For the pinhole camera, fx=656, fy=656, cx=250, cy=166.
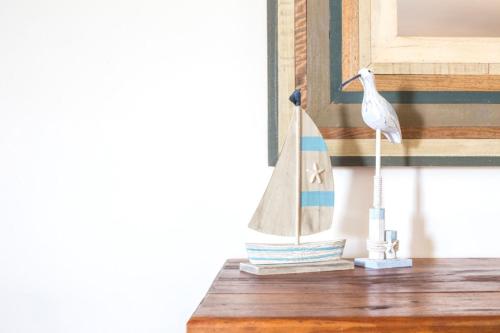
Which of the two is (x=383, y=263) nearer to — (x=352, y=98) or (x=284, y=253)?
(x=284, y=253)

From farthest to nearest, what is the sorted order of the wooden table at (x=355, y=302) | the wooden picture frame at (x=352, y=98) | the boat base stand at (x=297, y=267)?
the wooden picture frame at (x=352, y=98)
the boat base stand at (x=297, y=267)
the wooden table at (x=355, y=302)

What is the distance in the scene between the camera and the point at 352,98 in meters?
1.30

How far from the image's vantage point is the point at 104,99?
1.33 meters

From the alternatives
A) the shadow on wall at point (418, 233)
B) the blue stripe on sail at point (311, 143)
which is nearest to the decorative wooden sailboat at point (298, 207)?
the blue stripe on sail at point (311, 143)

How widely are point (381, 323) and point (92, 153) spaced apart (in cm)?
78

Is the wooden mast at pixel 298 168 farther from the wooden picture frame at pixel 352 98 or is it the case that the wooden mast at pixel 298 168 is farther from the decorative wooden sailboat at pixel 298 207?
the wooden picture frame at pixel 352 98

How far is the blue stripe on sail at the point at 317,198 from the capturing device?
1.12 metres

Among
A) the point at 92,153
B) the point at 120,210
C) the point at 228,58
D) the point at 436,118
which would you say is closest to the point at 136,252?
the point at 120,210

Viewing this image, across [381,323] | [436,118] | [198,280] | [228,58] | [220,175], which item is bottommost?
[198,280]

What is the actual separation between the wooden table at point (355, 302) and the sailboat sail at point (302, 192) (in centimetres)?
9

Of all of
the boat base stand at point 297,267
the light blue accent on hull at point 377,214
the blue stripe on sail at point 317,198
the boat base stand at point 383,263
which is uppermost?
the blue stripe on sail at point 317,198

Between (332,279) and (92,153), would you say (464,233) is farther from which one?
(92,153)

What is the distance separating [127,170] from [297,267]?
0.44m

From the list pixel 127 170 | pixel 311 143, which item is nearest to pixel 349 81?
pixel 311 143
